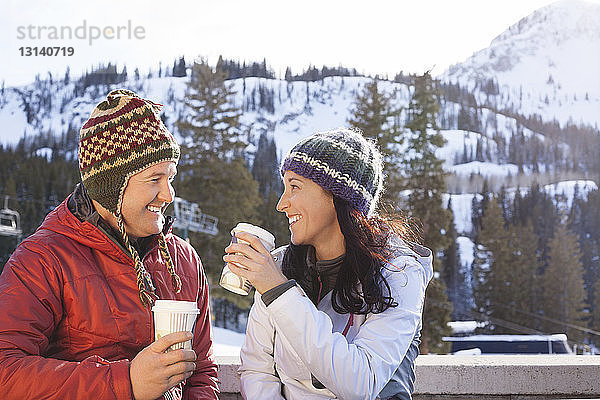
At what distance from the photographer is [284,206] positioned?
129cm

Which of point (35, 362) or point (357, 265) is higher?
point (357, 265)

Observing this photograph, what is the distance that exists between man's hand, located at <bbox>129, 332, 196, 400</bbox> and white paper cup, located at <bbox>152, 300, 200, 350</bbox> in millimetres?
14

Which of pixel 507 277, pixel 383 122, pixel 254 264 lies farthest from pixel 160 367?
pixel 383 122

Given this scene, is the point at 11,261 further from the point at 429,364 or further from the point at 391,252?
the point at 429,364

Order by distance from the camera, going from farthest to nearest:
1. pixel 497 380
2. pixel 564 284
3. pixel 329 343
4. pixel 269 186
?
1. pixel 269 186
2. pixel 564 284
3. pixel 497 380
4. pixel 329 343

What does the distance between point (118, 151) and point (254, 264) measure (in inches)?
13.6

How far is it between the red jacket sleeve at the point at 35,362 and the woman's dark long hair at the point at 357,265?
1.35 feet

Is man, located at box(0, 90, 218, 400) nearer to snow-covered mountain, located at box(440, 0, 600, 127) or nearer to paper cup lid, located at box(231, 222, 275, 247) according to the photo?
paper cup lid, located at box(231, 222, 275, 247)

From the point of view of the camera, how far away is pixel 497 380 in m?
1.92

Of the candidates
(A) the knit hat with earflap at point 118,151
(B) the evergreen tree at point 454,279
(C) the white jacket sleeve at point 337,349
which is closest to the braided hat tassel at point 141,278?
(A) the knit hat with earflap at point 118,151

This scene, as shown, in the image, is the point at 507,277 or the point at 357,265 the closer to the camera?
the point at 357,265

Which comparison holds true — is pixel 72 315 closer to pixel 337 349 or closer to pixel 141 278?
pixel 141 278

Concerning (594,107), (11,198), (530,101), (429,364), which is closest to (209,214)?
(11,198)

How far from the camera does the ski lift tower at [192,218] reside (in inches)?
364
